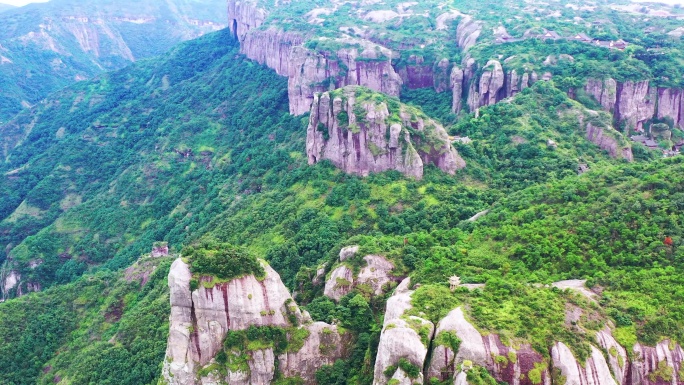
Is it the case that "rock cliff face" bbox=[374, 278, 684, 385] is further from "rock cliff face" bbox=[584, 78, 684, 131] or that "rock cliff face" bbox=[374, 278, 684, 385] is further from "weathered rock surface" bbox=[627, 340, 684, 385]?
"rock cliff face" bbox=[584, 78, 684, 131]

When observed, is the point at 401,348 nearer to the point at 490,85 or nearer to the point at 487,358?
the point at 487,358

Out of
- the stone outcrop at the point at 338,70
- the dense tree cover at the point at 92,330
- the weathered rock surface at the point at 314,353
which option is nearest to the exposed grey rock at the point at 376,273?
the weathered rock surface at the point at 314,353

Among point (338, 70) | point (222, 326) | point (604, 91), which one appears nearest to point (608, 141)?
point (604, 91)

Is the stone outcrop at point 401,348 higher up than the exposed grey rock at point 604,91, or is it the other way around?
the stone outcrop at point 401,348

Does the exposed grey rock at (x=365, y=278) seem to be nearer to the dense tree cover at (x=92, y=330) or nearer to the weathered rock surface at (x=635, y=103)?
the dense tree cover at (x=92, y=330)

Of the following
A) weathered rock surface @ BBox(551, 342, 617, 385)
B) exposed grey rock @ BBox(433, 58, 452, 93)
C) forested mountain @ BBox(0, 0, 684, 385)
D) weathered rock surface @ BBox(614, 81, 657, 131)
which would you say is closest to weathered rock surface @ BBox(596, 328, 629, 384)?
forested mountain @ BBox(0, 0, 684, 385)
